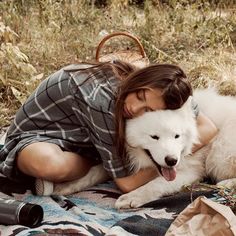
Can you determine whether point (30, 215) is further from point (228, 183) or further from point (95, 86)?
point (228, 183)

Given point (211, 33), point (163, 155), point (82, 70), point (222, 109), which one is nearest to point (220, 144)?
point (222, 109)

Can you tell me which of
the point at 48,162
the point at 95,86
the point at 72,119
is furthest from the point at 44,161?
the point at 95,86

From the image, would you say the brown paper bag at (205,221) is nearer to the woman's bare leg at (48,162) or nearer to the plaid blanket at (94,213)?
the plaid blanket at (94,213)

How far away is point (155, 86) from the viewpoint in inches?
90.0

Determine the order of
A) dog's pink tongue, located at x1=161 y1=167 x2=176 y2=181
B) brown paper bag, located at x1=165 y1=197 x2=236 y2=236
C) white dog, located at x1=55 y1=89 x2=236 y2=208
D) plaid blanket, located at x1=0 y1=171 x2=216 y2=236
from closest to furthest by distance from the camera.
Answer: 1. brown paper bag, located at x1=165 y1=197 x2=236 y2=236
2. plaid blanket, located at x1=0 y1=171 x2=216 y2=236
3. white dog, located at x1=55 y1=89 x2=236 y2=208
4. dog's pink tongue, located at x1=161 y1=167 x2=176 y2=181

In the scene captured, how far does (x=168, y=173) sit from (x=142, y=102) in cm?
35

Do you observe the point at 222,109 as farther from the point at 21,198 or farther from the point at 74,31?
the point at 74,31

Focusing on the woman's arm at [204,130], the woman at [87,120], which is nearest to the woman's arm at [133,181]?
the woman at [87,120]

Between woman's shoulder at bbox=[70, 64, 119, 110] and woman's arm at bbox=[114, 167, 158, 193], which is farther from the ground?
woman's shoulder at bbox=[70, 64, 119, 110]

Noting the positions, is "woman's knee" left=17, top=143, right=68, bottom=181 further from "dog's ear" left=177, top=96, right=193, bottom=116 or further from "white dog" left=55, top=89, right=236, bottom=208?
"dog's ear" left=177, top=96, right=193, bottom=116

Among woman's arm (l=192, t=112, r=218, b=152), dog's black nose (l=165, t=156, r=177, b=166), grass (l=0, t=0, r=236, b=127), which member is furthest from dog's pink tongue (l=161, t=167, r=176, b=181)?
grass (l=0, t=0, r=236, b=127)

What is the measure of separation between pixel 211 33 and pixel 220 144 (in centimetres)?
213

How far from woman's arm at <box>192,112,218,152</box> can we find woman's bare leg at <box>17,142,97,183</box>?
0.60 meters

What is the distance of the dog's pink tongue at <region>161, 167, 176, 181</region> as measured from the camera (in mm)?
2347
